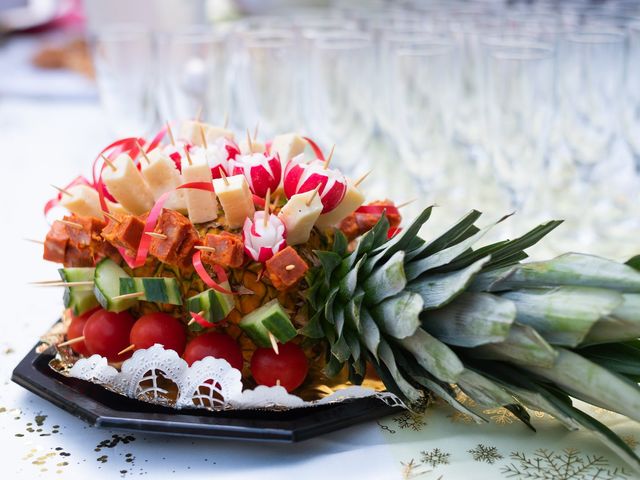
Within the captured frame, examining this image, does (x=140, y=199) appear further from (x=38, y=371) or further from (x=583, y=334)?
(x=583, y=334)

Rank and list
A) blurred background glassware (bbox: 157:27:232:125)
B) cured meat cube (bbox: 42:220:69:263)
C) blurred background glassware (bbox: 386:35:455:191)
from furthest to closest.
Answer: blurred background glassware (bbox: 157:27:232:125)
blurred background glassware (bbox: 386:35:455:191)
cured meat cube (bbox: 42:220:69:263)

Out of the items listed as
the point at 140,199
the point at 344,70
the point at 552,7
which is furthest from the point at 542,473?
the point at 552,7

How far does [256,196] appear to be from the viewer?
2.93 feet

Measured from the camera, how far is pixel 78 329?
3.03 ft

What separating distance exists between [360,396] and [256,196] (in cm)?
24

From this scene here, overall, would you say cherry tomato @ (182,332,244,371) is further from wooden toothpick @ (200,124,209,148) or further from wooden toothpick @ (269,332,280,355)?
wooden toothpick @ (200,124,209,148)

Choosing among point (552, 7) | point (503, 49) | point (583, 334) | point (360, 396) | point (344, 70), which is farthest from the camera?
point (552, 7)

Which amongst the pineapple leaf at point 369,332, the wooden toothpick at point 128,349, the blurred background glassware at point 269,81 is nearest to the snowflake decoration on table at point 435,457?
the pineapple leaf at point 369,332

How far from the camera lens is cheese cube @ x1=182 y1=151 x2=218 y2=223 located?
0.87m

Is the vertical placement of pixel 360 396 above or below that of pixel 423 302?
below

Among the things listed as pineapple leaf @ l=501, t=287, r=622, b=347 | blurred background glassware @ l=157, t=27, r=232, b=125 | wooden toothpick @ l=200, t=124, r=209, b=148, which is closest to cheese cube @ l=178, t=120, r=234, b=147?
wooden toothpick @ l=200, t=124, r=209, b=148

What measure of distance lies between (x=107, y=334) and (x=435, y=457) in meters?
0.36

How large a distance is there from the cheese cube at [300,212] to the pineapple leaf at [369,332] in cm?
11

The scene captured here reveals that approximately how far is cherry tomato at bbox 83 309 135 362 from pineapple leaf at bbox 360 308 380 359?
0.27m
